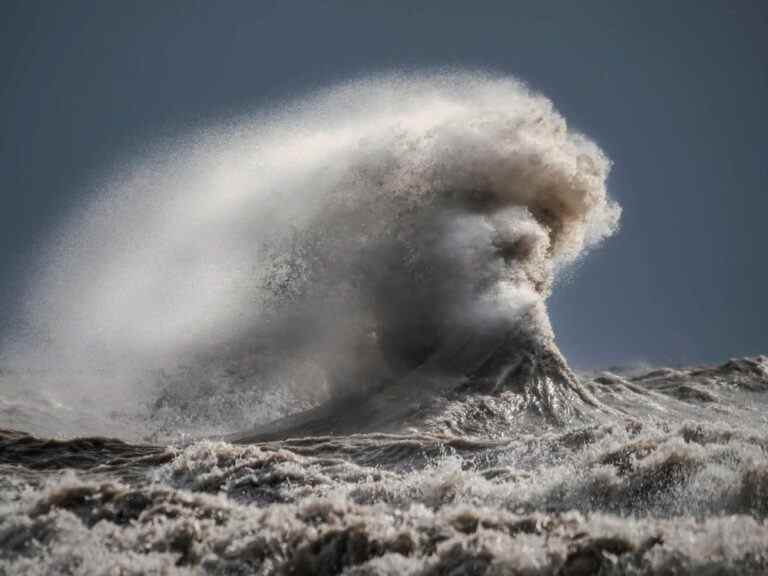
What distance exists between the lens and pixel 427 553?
25.2 ft

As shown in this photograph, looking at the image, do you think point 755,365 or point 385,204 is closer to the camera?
point 385,204

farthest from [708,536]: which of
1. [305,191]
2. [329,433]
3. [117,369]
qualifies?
[117,369]

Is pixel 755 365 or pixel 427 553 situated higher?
pixel 755 365

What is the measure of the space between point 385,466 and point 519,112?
21884mm

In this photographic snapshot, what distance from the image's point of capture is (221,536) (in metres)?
9.00

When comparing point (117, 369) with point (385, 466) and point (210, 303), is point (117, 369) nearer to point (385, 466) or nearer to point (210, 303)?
point (210, 303)

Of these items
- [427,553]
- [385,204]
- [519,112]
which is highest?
[519,112]

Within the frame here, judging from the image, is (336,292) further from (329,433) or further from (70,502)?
(70,502)

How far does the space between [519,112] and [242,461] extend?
76.3ft

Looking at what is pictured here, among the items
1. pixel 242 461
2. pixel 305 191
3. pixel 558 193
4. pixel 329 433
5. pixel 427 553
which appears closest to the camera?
pixel 427 553

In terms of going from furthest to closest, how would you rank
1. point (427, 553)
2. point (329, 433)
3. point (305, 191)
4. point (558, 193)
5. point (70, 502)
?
point (305, 191) < point (558, 193) < point (329, 433) < point (70, 502) < point (427, 553)

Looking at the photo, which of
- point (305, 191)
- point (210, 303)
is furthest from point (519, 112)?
point (210, 303)

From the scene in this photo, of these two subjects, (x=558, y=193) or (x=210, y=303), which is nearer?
(x=558, y=193)

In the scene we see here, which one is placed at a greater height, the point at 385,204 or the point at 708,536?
the point at 385,204
